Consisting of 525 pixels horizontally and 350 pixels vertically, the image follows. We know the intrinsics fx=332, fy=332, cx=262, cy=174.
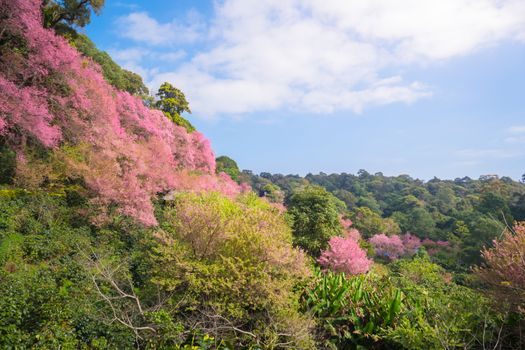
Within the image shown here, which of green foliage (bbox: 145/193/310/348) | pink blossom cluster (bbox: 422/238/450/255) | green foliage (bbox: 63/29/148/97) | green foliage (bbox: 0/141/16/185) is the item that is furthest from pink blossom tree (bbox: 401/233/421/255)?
green foliage (bbox: 0/141/16/185)

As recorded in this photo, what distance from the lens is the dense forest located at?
19.4ft

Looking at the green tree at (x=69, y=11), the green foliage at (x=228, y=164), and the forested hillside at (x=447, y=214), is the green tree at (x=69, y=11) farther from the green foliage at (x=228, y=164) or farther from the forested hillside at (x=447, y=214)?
the green foliage at (x=228, y=164)

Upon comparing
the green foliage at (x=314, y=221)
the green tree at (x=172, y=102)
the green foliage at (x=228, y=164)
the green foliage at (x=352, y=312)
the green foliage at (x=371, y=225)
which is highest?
the green tree at (x=172, y=102)

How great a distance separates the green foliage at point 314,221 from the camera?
1639 cm

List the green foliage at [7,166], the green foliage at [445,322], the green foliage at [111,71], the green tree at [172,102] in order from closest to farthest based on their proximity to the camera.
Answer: the green foliage at [445,322] → the green foliage at [7,166] → the green foliage at [111,71] → the green tree at [172,102]

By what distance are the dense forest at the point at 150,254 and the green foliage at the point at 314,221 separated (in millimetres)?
74

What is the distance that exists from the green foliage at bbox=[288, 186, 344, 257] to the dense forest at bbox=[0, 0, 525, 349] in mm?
74

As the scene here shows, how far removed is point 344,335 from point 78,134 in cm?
1199

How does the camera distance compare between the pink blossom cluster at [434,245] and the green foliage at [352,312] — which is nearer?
the green foliage at [352,312]

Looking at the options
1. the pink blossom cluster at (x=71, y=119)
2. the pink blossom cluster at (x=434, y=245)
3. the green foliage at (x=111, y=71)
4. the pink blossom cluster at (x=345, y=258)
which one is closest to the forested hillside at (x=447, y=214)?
the pink blossom cluster at (x=434, y=245)

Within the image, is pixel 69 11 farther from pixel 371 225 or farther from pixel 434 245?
pixel 434 245

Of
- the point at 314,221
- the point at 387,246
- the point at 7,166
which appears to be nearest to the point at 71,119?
the point at 7,166

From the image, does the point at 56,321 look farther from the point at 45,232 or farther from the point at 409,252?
the point at 409,252

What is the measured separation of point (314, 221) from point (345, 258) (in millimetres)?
2416
